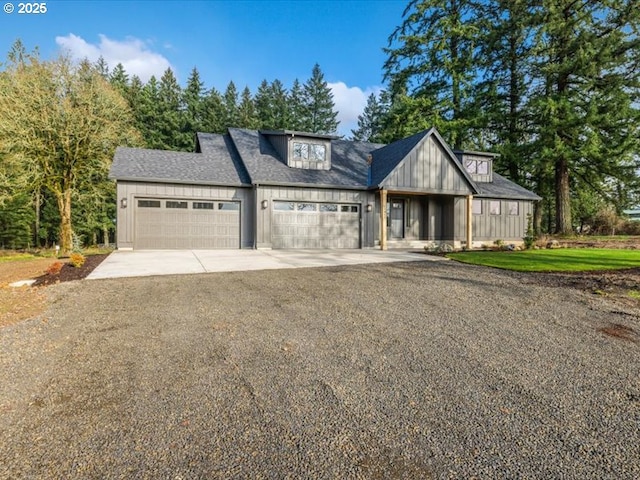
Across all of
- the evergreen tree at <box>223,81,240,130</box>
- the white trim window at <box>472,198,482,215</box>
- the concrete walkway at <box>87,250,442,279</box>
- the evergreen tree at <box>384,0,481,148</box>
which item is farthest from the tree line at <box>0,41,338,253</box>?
the evergreen tree at <box>384,0,481,148</box>

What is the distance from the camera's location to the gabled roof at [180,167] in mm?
13671

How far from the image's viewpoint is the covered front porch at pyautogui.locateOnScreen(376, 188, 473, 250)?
56.6 ft

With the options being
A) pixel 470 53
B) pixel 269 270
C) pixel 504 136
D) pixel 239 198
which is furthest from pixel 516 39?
pixel 269 270

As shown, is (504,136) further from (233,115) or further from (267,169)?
(233,115)

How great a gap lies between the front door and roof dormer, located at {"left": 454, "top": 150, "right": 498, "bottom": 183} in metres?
5.00

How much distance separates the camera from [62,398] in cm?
276

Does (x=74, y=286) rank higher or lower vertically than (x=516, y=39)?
lower

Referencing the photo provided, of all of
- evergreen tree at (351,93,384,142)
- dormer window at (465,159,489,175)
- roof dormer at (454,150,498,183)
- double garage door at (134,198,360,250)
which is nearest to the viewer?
double garage door at (134,198,360,250)

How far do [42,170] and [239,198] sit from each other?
1131 cm

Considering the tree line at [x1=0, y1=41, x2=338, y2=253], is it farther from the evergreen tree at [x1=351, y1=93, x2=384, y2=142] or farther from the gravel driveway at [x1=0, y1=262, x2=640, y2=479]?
the evergreen tree at [x1=351, y1=93, x2=384, y2=142]

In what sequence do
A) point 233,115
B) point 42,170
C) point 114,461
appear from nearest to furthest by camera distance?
point 114,461 → point 42,170 → point 233,115

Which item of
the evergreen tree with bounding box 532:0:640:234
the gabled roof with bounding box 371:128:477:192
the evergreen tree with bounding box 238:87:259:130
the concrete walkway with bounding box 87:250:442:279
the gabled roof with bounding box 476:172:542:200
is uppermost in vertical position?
the evergreen tree with bounding box 238:87:259:130

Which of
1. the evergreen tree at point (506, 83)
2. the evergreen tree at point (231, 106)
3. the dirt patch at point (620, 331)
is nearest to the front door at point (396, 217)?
the evergreen tree at point (506, 83)

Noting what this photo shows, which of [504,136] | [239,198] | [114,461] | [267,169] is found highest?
[504,136]
